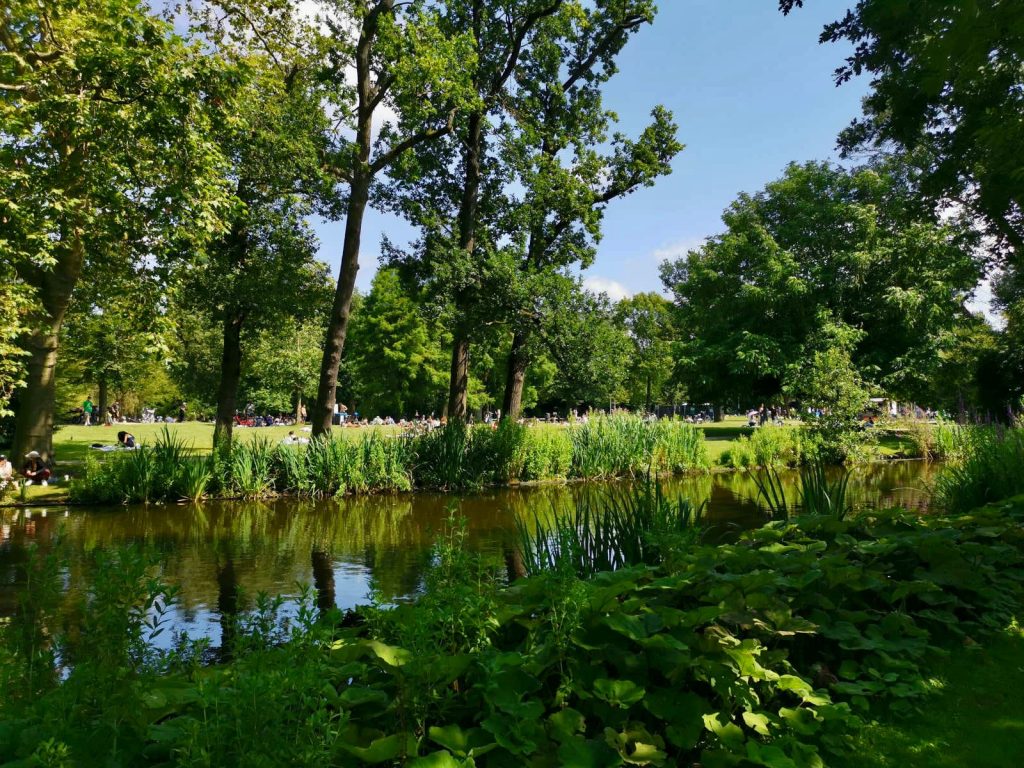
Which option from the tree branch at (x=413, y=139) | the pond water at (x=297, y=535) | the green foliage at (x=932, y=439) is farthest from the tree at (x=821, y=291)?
the tree branch at (x=413, y=139)

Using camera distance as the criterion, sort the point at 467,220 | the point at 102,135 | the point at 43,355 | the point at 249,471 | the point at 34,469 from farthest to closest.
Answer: the point at 467,220
the point at 43,355
the point at 34,469
the point at 249,471
the point at 102,135

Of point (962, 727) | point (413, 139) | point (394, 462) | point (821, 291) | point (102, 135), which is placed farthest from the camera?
point (821, 291)

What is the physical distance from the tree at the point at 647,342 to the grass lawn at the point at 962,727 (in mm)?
52507

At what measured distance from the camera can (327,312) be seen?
21.0m

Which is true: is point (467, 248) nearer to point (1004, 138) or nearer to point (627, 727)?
point (1004, 138)

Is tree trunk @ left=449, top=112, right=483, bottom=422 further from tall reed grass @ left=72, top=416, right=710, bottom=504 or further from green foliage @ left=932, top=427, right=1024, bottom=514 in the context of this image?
green foliage @ left=932, top=427, right=1024, bottom=514

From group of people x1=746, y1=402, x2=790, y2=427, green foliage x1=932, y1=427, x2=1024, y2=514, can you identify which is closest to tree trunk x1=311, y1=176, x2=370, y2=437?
green foliage x1=932, y1=427, x2=1024, y2=514

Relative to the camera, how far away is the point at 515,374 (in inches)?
787

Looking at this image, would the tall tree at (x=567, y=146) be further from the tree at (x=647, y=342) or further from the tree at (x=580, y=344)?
the tree at (x=647, y=342)

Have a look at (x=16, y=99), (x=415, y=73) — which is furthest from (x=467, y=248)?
(x=16, y=99)

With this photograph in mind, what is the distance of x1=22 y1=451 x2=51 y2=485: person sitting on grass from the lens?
45.0 feet

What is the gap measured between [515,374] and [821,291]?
16.9m

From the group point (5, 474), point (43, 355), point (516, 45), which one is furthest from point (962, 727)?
point (516, 45)

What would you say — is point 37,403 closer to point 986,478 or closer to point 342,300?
point 342,300
